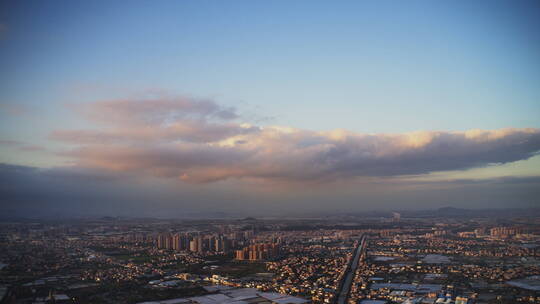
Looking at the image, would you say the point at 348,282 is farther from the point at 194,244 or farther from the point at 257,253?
the point at 194,244

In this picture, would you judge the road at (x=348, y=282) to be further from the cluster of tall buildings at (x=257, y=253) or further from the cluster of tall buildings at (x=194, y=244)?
the cluster of tall buildings at (x=194, y=244)

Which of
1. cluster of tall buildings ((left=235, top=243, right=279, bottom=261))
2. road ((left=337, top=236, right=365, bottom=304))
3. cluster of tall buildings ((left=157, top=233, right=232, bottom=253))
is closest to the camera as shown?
road ((left=337, top=236, right=365, bottom=304))

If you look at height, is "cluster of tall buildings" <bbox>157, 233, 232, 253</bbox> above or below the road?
above

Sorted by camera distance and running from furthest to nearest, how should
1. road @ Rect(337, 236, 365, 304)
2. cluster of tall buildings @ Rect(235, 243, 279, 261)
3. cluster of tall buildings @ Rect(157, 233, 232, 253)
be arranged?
cluster of tall buildings @ Rect(157, 233, 232, 253) → cluster of tall buildings @ Rect(235, 243, 279, 261) → road @ Rect(337, 236, 365, 304)

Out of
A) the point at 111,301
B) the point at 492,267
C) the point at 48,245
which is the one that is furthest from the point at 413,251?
the point at 48,245

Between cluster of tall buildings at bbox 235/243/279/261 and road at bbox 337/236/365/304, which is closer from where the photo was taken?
road at bbox 337/236/365/304

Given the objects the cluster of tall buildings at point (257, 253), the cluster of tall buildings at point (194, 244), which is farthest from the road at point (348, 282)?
the cluster of tall buildings at point (194, 244)

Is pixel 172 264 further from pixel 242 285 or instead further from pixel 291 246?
pixel 291 246

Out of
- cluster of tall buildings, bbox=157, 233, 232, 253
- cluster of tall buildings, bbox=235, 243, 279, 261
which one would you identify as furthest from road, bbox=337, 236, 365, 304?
cluster of tall buildings, bbox=157, 233, 232, 253

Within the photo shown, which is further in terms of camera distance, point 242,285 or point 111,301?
point 242,285

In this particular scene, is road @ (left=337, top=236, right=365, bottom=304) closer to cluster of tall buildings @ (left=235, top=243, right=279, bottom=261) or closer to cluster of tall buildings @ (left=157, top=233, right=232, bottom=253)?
cluster of tall buildings @ (left=235, top=243, right=279, bottom=261)

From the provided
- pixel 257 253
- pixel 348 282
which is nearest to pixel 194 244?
pixel 257 253
